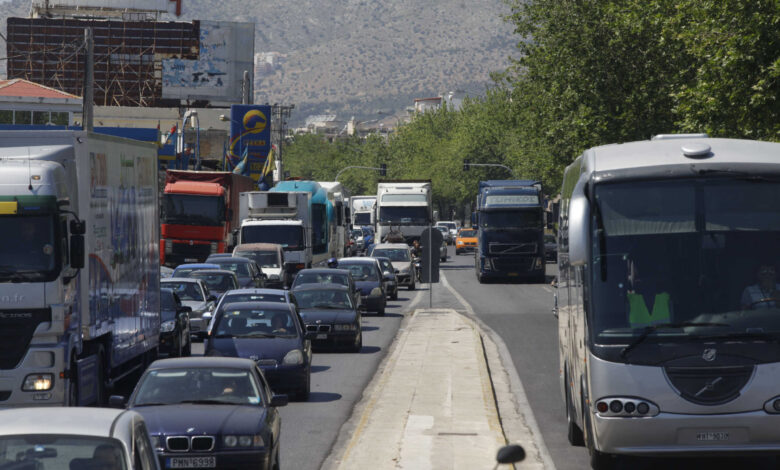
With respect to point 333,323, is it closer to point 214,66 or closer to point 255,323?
point 255,323

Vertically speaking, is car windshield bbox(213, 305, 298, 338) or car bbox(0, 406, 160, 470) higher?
car bbox(0, 406, 160, 470)

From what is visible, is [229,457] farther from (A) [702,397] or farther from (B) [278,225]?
(B) [278,225]

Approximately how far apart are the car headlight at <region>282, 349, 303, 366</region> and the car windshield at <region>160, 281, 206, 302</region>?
10422mm

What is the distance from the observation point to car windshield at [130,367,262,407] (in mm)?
12039

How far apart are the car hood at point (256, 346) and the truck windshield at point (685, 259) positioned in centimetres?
820

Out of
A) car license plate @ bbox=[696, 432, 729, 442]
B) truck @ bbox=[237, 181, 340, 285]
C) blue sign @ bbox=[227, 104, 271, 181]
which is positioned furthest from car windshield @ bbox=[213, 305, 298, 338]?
blue sign @ bbox=[227, 104, 271, 181]

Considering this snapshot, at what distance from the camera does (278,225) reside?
44531 millimetres

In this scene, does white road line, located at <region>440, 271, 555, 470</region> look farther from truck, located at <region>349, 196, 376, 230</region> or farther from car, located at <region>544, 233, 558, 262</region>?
truck, located at <region>349, 196, 376, 230</region>

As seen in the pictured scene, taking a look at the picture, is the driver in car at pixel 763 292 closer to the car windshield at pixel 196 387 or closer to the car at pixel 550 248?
the car windshield at pixel 196 387

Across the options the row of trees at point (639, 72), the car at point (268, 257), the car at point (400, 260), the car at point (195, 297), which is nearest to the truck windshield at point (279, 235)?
the car at point (268, 257)

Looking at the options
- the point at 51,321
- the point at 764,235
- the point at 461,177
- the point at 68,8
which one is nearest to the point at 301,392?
the point at 51,321

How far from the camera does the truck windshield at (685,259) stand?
1129 centimetres

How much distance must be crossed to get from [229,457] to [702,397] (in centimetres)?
437

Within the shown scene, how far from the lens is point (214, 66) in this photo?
408 ft
